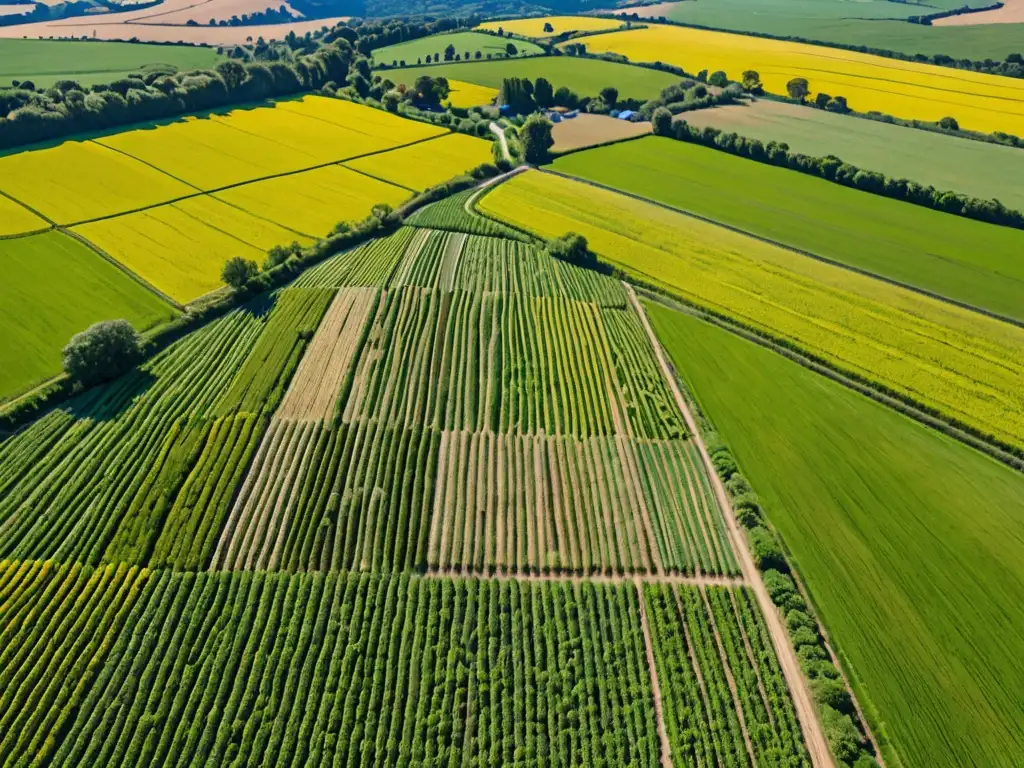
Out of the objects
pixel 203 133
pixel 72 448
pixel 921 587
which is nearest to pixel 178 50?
pixel 203 133

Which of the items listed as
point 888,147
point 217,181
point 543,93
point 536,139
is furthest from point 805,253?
point 217,181

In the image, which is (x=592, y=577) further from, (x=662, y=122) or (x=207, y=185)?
(x=662, y=122)

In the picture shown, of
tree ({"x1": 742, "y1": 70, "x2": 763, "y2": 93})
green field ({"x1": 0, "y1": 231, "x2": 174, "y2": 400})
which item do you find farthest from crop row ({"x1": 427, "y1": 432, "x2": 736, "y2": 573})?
tree ({"x1": 742, "y1": 70, "x2": 763, "y2": 93})

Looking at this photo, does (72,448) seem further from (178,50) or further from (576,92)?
(178,50)

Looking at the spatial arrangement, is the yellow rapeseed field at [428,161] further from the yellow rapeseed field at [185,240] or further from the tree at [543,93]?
the yellow rapeseed field at [185,240]

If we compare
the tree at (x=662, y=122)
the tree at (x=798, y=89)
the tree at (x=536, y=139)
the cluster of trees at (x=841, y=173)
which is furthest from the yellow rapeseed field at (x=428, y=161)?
the tree at (x=798, y=89)

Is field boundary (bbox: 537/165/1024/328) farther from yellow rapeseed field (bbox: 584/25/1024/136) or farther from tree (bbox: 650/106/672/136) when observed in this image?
yellow rapeseed field (bbox: 584/25/1024/136)
